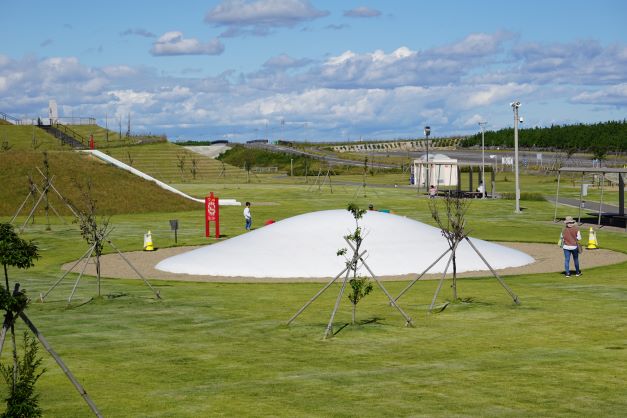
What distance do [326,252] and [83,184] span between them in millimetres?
48812

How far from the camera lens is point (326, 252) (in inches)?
1638

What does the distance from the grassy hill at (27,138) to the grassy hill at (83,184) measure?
3992 cm

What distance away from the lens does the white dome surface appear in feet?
134

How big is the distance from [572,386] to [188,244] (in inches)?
1431

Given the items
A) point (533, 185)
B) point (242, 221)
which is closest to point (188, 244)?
point (242, 221)

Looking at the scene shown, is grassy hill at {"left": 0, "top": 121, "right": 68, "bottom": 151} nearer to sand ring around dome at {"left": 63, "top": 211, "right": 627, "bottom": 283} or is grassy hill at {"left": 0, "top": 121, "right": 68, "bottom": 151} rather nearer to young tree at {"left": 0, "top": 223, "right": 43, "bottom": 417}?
sand ring around dome at {"left": 63, "top": 211, "right": 627, "bottom": 283}

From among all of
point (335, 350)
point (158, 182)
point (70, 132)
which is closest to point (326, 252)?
point (335, 350)

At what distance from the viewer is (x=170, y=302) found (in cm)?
3278

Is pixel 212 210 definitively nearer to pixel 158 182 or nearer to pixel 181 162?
pixel 158 182

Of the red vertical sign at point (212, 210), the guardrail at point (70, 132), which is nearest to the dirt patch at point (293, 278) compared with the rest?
the red vertical sign at point (212, 210)

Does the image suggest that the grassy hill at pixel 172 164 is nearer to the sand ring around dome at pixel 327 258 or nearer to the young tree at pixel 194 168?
the young tree at pixel 194 168

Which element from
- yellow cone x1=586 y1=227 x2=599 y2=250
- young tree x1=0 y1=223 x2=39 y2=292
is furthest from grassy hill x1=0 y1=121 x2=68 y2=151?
young tree x1=0 y1=223 x2=39 y2=292

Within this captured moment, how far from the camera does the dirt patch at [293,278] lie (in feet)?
131

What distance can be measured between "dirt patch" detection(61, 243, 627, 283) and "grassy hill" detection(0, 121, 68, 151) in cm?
8680
